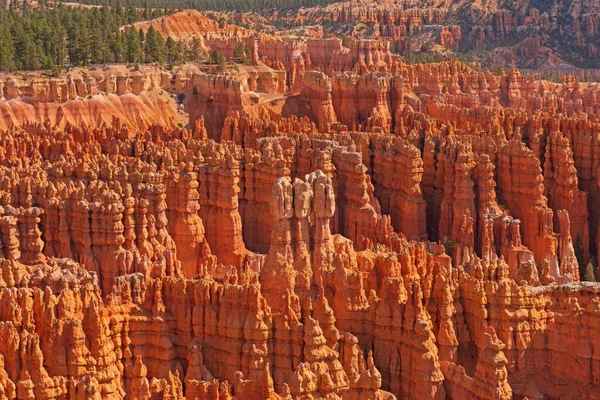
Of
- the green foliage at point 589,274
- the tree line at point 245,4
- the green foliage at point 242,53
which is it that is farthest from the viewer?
the tree line at point 245,4

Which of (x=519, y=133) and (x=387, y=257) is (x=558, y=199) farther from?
(x=387, y=257)

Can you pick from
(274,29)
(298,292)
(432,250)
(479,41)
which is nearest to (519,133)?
(432,250)

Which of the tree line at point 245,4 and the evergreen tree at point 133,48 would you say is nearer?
the evergreen tree at point 133,48

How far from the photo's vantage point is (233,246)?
203ft

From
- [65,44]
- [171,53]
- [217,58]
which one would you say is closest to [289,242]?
[65,44]

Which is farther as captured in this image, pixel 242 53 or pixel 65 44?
pixel 242 53

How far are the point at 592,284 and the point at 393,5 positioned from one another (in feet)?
484

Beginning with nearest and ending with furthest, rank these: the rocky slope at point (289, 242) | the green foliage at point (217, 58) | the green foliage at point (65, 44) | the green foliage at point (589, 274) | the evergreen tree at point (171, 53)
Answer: the rocky slope at point (289, 242)
the green foliage at point (589, 274)
the green foliage at point (65, 44)
the green foliage at point (217, 58)
the evergreen tree at point (171, 53)

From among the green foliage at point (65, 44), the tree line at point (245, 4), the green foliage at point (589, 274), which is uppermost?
the green foliage at point (65, 44)

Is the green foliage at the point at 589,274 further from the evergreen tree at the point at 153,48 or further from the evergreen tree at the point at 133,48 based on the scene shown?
the evergreen tree at the point at 133,48

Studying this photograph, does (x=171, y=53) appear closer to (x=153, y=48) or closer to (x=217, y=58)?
(x=153, y=48)

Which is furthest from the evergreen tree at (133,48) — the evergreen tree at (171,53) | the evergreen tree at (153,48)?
the evergreen tree at (171,53)

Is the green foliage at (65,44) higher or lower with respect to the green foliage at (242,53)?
higher

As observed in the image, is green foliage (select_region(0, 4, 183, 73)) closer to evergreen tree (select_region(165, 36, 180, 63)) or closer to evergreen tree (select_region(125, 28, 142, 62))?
evergreen tree (select_region(125, 28, 142, 62))
